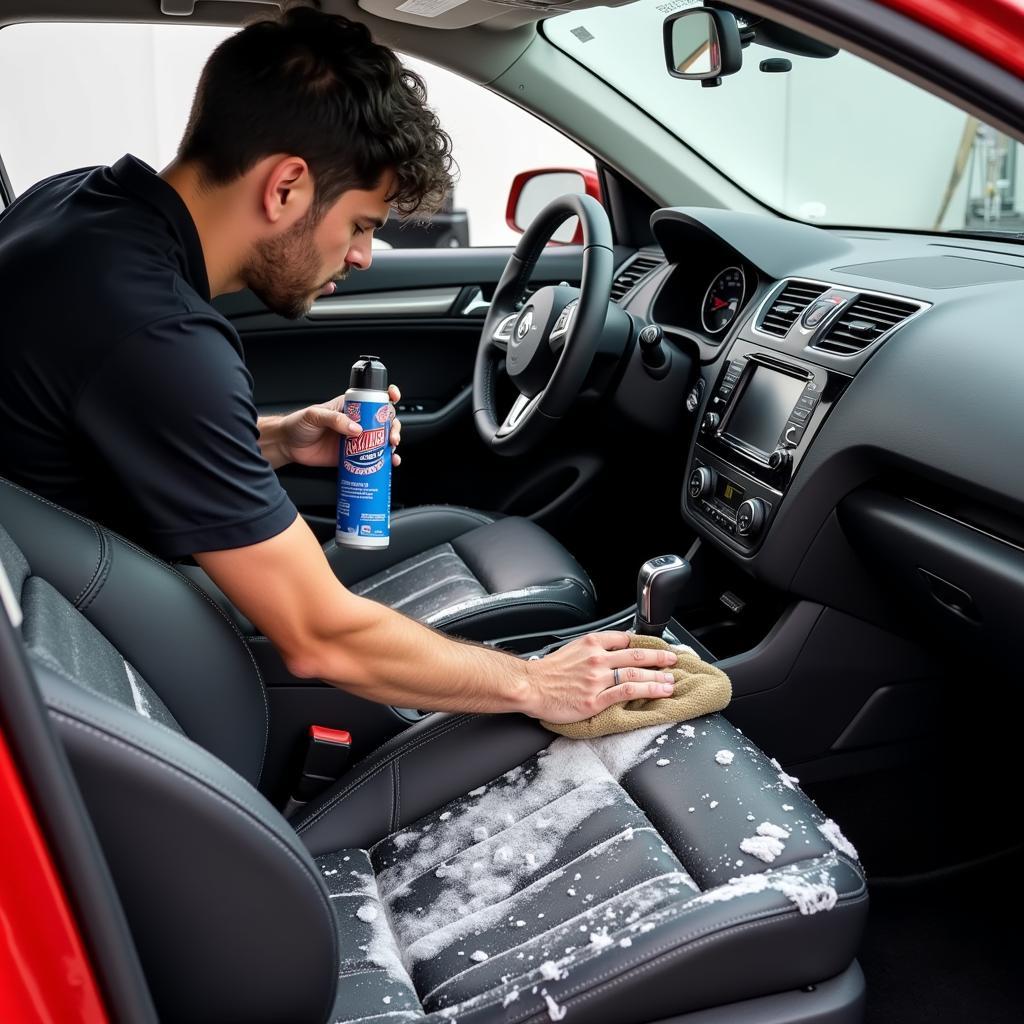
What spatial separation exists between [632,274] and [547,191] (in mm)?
413

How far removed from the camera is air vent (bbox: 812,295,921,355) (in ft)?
5.40

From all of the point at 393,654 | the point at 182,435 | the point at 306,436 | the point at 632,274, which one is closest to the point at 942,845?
the point at 393,654

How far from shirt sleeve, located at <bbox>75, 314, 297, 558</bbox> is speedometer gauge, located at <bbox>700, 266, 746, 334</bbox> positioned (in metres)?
1.22

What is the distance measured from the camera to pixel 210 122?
4.25ft

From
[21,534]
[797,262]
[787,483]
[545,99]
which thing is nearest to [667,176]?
[545,99]

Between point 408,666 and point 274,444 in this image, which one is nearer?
point 408,666

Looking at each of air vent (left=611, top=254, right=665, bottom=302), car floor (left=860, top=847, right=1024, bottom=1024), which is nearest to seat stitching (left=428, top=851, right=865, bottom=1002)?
car floor (left=860, top=847, right=1024, bottom=1024)

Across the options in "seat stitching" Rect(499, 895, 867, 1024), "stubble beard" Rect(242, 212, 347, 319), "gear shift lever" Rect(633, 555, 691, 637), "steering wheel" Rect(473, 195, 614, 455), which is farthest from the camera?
"steering wheel" Rect(473, 195, 614, 455)

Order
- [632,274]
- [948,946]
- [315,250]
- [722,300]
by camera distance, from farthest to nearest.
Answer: [632,274] → [722,300] → [948,946] → [315,250]

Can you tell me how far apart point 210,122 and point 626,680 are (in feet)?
2.62

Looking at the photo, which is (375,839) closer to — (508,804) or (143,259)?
(508,804)

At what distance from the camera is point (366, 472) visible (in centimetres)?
147

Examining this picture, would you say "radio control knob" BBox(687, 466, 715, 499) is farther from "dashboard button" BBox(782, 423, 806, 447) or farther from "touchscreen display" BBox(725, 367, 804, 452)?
"dashboard button" BBox(782, 423, 806, 447)

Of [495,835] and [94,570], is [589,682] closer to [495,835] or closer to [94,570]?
[495,835]
